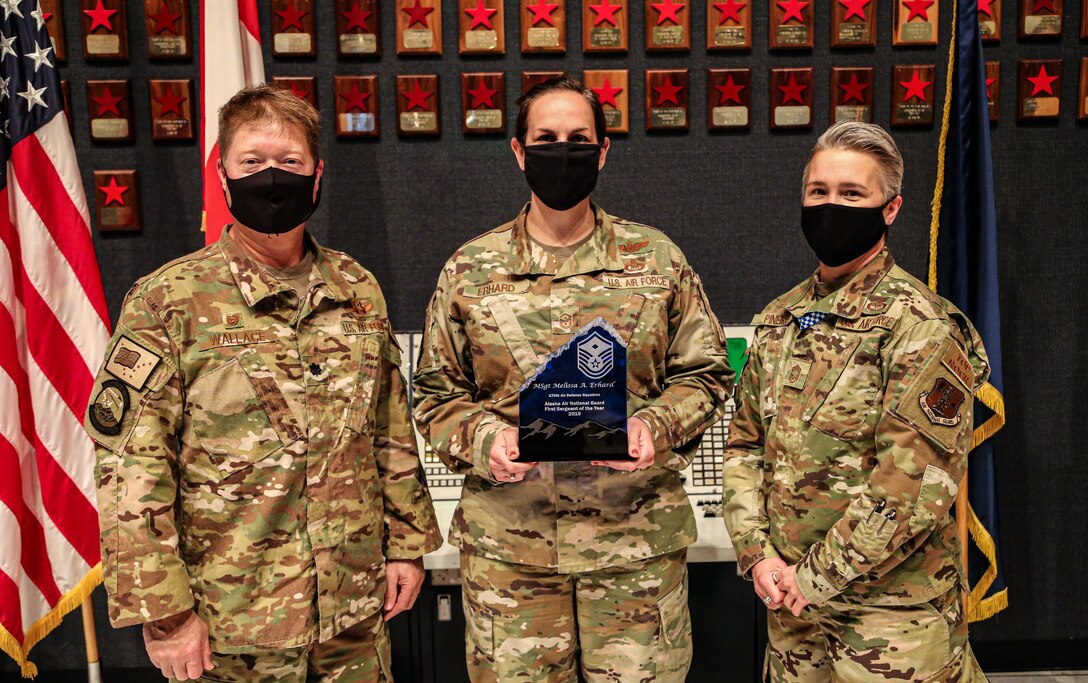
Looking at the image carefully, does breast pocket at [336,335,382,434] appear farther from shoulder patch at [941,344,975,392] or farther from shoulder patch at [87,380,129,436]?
shoulder patch at [941,344,975,392]

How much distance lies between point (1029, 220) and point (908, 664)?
1967 millimetres

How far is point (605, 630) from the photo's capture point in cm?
158

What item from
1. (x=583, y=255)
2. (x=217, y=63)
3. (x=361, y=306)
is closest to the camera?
(x=361, y=306)

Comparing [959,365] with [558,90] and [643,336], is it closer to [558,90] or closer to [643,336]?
[643,336]

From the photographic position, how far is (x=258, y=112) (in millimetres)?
1400

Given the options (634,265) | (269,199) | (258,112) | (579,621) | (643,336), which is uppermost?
(258,112)

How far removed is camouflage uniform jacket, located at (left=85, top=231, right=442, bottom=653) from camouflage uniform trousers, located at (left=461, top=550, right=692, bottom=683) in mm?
276

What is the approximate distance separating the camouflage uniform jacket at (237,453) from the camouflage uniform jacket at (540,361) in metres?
0.21

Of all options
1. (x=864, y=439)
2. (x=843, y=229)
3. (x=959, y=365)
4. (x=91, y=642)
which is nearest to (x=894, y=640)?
(x=864, y=439)

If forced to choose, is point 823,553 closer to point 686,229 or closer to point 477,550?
point 477,550

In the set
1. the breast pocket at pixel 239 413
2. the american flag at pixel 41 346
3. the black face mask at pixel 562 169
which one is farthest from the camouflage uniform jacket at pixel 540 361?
the american flag at pixel 41 346

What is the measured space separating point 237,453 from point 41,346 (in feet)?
3.95

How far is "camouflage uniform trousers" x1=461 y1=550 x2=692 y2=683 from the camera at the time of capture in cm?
158

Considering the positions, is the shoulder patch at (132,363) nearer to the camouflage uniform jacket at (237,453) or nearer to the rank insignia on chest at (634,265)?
the camouflage uniform jacket at (237,453)
